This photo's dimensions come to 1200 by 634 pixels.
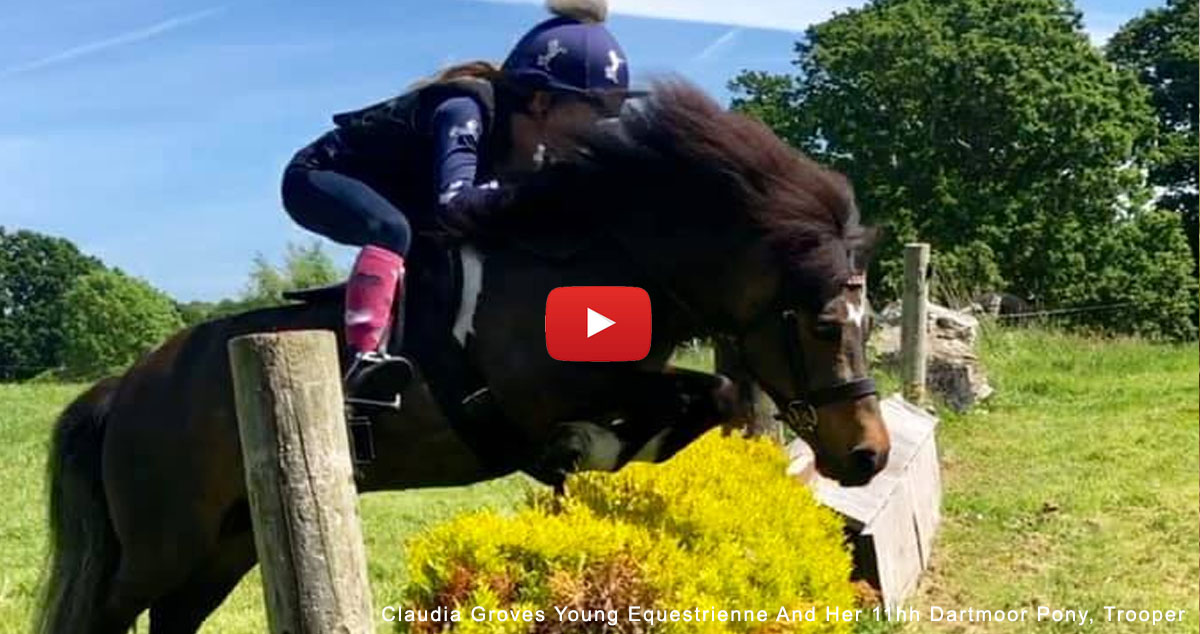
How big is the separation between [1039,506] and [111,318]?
26.4m

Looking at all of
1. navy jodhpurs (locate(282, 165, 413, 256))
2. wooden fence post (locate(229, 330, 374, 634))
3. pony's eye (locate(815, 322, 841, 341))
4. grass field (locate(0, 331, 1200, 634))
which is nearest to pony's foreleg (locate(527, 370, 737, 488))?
pony's eye (locate(815, 322, 841, 341))

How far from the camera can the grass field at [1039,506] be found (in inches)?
180

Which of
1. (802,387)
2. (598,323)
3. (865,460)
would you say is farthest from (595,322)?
(865,460)

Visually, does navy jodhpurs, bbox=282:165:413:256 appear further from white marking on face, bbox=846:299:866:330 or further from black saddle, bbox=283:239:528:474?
white marking on face, bbox=846:299:866:330

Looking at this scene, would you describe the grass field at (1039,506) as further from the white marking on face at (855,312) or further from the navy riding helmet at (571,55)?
the navy riding helmet at (571,55)

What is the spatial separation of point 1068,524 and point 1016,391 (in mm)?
4714

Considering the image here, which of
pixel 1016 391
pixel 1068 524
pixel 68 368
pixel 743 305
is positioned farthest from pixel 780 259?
pixel 68 368

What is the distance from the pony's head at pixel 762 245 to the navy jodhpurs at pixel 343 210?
498 mm

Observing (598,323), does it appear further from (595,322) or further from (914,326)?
(914,326)

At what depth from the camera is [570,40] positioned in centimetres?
306

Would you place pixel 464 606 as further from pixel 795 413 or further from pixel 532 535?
pixel 795 413

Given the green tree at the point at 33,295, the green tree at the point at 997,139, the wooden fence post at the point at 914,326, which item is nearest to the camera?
the wooden fence post at the point at 914,326

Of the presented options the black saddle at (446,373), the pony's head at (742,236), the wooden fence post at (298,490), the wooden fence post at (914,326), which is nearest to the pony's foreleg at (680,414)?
the pony's head at (742,236)

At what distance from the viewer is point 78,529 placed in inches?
132
